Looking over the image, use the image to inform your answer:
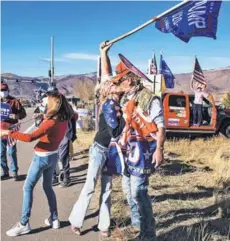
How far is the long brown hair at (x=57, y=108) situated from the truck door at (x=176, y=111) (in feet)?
39.3

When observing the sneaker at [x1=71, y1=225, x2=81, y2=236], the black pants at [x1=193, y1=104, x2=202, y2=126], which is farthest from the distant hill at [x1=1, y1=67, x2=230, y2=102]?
the sneaker at [x1=71, y1=225, x2=81, y2=236]

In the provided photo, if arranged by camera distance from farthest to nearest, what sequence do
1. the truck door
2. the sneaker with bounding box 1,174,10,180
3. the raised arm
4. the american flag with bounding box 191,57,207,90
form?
1. the truck door
2. the american flag with bounding box 191,57,207,90
3. the sneaker with bounding box 1,174,10,180
4. the raised arm

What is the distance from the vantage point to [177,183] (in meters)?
8.02

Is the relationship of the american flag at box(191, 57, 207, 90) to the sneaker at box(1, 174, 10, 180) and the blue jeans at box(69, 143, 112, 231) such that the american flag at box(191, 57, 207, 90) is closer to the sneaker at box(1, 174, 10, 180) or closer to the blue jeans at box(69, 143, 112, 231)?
the sneaker at box(1, 174, 10, 180)

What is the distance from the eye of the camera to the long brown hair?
5.23 meters

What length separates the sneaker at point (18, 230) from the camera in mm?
5211

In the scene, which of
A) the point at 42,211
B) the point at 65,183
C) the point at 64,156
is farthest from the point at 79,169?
the point at 42,211

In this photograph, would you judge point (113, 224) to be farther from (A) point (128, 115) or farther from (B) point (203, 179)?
(B) point (203, 179)

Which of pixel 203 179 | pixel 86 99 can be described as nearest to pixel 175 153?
pixel 203 179

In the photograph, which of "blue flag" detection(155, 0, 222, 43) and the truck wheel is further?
the truck wheel

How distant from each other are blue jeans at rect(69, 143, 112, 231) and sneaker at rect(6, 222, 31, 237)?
53 cm

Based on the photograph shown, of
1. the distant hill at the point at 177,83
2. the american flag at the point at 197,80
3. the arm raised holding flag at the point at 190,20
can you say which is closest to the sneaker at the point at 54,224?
the arm raised holding flag at the point at 190,20

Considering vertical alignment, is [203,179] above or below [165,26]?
below

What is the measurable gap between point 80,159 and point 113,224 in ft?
17.1
